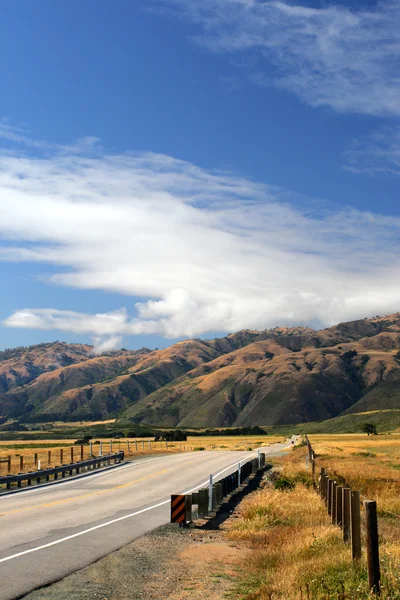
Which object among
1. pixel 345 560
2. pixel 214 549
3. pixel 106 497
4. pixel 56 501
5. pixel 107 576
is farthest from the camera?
pixel 106 497

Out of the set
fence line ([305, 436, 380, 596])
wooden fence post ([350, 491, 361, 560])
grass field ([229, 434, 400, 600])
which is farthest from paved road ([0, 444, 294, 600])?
wooden fence post ([350, 491, 361, 560])

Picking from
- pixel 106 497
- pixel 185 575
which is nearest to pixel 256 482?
pixel 106 497

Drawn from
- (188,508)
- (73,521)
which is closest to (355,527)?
(188,508)

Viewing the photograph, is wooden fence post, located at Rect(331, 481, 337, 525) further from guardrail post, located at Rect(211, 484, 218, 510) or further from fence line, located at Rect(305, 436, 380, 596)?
guardrail post, located at Rect(211, 484, 218, 510)

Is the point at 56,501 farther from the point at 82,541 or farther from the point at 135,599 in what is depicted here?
the point at 135,599

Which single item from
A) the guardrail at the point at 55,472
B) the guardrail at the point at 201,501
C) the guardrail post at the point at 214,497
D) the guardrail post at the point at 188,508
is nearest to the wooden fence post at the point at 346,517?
the guardrail at the point at 201,501

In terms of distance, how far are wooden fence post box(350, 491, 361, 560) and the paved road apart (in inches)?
199

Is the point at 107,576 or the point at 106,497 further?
the point at 106,497

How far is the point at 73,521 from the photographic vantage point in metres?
17.4

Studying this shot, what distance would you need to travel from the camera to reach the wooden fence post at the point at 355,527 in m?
10.2

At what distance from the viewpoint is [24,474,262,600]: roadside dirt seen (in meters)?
9.75

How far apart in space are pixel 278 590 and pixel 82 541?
6.62 metres

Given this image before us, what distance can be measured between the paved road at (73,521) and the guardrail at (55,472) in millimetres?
1076

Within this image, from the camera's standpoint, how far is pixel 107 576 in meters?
11.0
